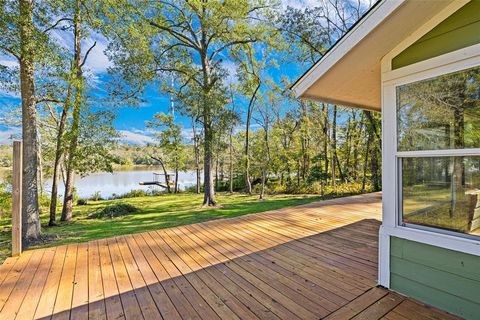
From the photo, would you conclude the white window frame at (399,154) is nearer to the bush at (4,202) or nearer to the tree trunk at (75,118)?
the tree trunk at (75,118)

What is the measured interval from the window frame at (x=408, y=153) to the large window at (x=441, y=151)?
1.0 inches

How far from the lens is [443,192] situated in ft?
6.46

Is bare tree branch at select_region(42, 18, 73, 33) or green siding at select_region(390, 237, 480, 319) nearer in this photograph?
green siding at select_region(390, 237, 480, 319)

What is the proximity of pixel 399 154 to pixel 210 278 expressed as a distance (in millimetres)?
2283

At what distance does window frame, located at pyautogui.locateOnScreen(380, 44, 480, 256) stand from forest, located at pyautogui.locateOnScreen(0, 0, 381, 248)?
223 inches

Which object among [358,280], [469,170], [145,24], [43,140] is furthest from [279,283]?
[43,140]

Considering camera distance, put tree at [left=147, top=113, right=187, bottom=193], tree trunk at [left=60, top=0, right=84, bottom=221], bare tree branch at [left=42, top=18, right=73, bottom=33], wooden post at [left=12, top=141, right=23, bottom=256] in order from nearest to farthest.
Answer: wooden post at [left=12, top=141, right=23, bottom=256]
bare tree branch at [left=42, top=18, right=73, bottom=33]
tree trunk at [left=60, top=0, right=84, bottom=221]
tree at [left=147, top=113, right=187, bottom=193]

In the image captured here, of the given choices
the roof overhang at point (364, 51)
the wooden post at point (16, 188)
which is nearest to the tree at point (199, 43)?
the wooden post at point (16, 188)

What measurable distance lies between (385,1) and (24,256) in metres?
5.11

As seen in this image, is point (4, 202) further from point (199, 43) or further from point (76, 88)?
point (199, 43)

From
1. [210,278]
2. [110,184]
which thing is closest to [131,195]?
[110,184]

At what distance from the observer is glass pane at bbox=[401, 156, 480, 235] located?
1834 mm

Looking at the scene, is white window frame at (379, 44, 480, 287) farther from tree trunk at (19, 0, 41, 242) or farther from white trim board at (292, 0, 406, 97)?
tree trunk at (19, 0, 41, 242)

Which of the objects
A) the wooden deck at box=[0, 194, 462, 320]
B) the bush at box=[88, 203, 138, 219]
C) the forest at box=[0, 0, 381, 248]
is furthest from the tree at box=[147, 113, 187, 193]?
the wooden deck at box=[0, 194, 462, 320]
